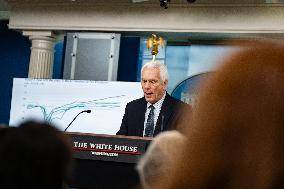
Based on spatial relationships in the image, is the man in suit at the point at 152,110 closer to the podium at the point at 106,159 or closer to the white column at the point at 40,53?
the podium at the point at 106,159

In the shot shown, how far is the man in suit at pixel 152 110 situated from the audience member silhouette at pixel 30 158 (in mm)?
2420

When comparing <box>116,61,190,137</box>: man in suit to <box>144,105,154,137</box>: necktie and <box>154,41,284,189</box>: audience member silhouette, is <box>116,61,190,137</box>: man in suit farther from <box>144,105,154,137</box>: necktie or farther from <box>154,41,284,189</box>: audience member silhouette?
<box>154,41,284,189</box>: audience member silhouette

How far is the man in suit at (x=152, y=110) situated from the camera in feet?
10.1

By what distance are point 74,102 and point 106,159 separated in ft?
Result: 11.2

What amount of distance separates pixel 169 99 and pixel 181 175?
8.75 feet

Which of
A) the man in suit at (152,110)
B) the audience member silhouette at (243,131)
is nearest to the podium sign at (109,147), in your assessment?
the man in suit at (152,110)

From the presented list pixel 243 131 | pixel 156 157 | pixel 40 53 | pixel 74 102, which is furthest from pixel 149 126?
pixel 40 53

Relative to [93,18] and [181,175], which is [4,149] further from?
[93,18]

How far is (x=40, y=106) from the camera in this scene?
605 cm

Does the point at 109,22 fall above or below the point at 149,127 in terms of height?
above

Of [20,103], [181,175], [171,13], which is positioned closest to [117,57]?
[171,13]

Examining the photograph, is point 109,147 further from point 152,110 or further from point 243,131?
point 243,131

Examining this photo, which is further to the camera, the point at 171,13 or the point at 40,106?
the point at 171,13

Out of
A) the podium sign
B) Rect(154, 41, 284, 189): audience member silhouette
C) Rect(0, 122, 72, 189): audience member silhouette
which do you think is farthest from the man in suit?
Rect(0, 122, 72, 189): audience member silhouette
